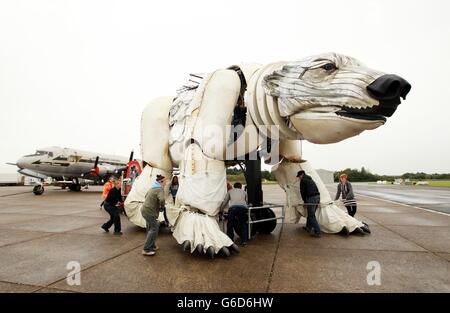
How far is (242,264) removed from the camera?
12.5 ft

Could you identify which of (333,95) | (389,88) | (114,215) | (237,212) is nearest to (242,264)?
(237,212)

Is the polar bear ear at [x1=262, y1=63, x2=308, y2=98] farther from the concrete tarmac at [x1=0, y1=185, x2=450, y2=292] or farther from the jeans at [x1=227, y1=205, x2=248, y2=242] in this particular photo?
the concrete tarmac at [x1=0, y1=185, x2=450, y2=292]

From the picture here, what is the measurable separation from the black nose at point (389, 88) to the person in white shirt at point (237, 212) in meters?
2.61

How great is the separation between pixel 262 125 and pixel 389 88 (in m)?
1.77

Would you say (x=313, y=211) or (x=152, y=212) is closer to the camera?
(x=152, y=212)

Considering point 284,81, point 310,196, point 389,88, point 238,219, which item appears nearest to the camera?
point 389,88

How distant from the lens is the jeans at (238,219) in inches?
187

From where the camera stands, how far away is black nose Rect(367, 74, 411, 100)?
3027mm

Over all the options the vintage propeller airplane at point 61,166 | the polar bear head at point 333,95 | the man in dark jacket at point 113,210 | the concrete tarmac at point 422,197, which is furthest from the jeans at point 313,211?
the vintage propeller airplane at point 61,166

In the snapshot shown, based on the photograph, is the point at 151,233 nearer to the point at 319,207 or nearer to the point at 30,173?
the point at 319,207

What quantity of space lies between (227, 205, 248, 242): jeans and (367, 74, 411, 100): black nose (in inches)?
104

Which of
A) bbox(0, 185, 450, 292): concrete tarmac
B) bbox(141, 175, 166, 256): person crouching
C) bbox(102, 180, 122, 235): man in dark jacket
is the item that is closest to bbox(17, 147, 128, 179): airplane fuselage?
bbox(0, 185, 450, 292): concrete tarmac

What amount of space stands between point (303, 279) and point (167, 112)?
13.9 feet
